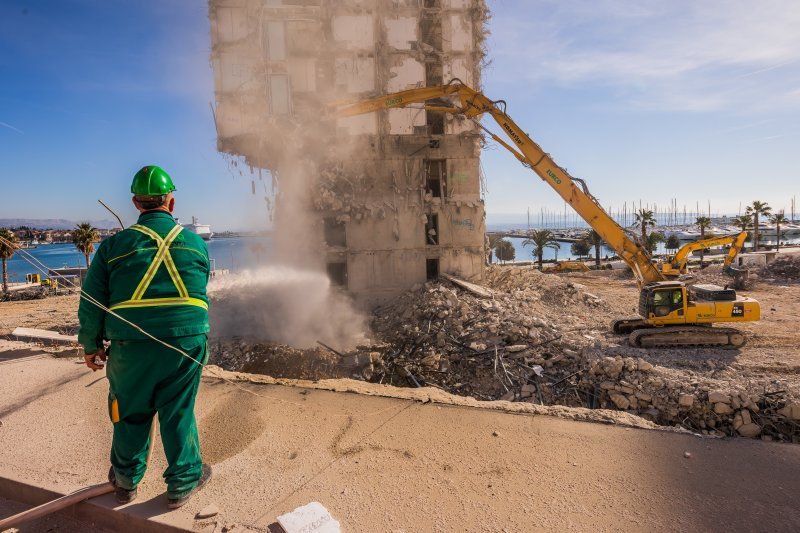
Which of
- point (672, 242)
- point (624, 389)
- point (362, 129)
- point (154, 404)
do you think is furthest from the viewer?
point (672, 242)

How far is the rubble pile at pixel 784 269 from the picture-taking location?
23.4 meters

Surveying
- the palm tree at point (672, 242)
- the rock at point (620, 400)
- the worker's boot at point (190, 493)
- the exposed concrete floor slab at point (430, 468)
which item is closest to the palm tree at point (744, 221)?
the palm tree at point (672, 242)

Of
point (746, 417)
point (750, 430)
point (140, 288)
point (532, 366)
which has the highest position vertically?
point (140, 288)

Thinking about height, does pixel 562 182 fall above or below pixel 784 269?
above

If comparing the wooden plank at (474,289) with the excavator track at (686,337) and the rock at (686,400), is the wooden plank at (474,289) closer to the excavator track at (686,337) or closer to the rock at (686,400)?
the excavator track at (686,337)

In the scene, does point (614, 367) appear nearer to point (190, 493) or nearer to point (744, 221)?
point (190, 493)

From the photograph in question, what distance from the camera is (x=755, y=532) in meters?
2.77

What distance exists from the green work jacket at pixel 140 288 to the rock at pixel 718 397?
27.4ft

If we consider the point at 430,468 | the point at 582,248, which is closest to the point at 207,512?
the point at 430,468

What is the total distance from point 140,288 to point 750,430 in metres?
8.81

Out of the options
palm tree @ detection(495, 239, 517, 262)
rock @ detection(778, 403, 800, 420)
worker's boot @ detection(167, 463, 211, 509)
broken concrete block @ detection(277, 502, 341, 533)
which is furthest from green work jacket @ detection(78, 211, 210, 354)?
palm tree @ detection(495, 239, 517, 262)

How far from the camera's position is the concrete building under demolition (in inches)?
659

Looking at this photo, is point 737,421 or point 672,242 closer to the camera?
point 737,421

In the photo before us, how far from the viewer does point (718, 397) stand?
7465mm
